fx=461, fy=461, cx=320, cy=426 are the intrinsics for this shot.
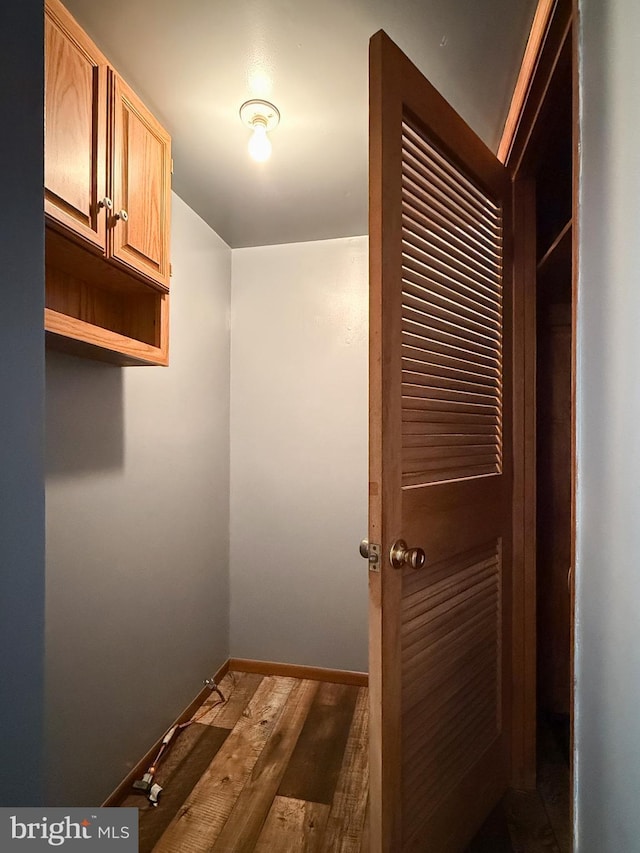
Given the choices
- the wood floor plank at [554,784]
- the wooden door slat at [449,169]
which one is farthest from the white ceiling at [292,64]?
the wood floor plank at [554,784]

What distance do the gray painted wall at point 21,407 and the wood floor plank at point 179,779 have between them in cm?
99

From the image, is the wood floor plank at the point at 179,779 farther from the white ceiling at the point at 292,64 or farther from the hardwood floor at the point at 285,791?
the white ceiling at the point at 292,64

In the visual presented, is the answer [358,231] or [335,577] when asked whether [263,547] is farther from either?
[358,231]

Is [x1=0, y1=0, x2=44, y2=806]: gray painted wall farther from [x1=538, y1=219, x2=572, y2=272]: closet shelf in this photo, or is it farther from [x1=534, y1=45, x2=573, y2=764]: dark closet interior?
[x1=534, y1=45, x2=573, y2=764]: dark closet interior

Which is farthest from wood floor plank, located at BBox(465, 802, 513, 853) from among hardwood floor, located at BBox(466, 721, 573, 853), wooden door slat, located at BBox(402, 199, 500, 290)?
wooden door slat, located at BBox(402, 199, 500, 290)

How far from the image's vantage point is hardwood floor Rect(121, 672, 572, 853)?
55.9 inches

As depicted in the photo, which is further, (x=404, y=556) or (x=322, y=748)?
(x=322, y=748)

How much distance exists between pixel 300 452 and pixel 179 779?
4.89 feet

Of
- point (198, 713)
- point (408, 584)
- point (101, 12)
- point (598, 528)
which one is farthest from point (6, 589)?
point (198, 713)

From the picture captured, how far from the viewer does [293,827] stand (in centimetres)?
150

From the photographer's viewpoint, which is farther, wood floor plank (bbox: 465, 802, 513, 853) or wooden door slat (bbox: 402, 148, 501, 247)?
wood floor plank (bbox: 465, 802, 513, 853)

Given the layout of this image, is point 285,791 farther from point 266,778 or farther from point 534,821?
point 534,821

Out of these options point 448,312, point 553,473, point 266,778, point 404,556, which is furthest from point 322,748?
point 448,312

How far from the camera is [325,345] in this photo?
8.22 ft
